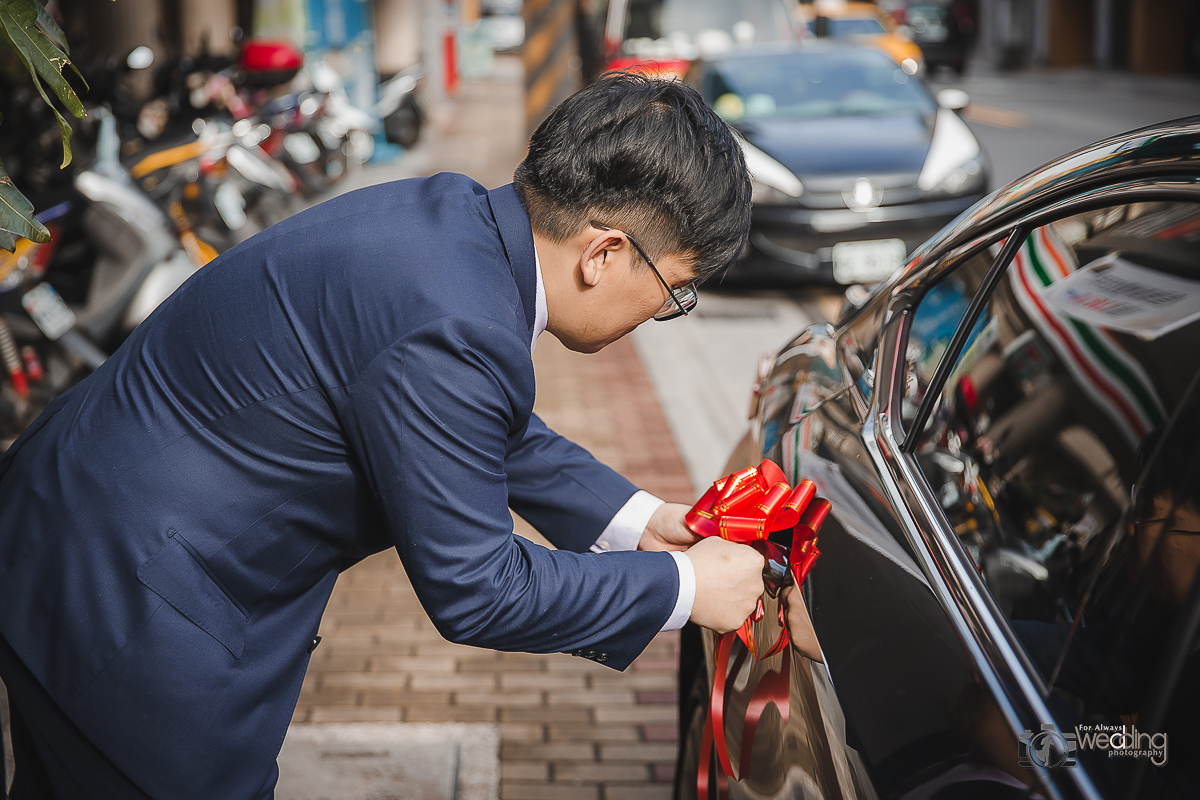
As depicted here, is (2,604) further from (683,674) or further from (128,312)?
(128,312)

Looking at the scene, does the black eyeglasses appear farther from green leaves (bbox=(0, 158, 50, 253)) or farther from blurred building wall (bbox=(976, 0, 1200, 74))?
blurred building wall (bbox=(976, 0, 1200, 74))

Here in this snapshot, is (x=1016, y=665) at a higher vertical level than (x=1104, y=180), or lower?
lower

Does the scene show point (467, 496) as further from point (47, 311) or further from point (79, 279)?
point (79, 279)

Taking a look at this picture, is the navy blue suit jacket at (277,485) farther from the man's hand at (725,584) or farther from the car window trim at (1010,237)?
the car window trim at (1010,237)

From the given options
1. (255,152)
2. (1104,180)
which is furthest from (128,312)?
(1104,180)

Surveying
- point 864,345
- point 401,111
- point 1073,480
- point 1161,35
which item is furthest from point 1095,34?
point 864,345

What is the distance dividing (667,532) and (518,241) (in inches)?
26.5

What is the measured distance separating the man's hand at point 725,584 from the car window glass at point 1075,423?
411mm

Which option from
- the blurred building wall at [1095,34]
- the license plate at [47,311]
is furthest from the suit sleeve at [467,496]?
the blurred building wall at [1095,34]

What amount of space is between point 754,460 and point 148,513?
3.85 ft

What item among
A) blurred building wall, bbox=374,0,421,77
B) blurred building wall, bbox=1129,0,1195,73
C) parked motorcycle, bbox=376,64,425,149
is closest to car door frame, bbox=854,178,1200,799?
parked motorcycle, bbox=376,64,425,149

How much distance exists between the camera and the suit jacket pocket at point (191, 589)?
54.5 inches

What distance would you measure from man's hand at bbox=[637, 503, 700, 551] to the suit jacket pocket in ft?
2.37

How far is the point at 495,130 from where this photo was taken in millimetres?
17094
